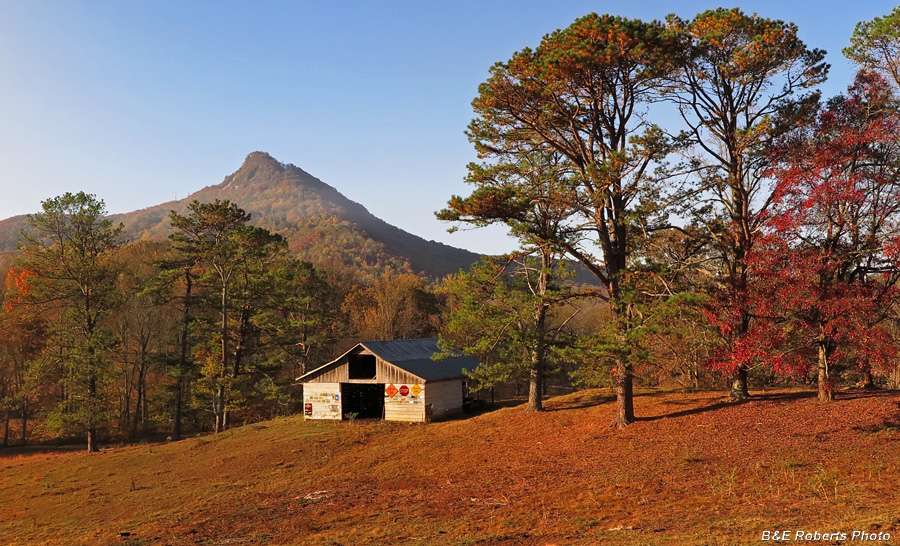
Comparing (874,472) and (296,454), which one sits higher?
(874,472)

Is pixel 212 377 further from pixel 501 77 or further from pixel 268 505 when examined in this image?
pixel 501 77

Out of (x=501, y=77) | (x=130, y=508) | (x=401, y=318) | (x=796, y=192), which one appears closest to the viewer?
(x=130, y=508)

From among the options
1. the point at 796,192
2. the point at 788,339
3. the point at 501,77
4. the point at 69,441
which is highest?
the point at 501,77

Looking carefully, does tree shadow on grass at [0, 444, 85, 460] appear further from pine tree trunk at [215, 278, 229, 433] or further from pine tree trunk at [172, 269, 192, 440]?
pine tree trunk at [215, 278, 229, 433]

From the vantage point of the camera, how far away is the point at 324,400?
32.0 metres

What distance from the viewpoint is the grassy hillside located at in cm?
1037

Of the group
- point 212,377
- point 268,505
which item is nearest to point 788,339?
point 268,505

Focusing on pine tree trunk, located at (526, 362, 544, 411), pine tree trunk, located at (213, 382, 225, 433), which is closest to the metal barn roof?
pine tree trunk, located at (213, 382, 225, 433)

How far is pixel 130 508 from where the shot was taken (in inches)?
635

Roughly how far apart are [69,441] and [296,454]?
30823 millimetres

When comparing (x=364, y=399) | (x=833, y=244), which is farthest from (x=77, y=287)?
(x=833, y=244)

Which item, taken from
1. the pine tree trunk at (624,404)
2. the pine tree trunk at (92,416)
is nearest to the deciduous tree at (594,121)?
the pine tree trunk at (624,404)

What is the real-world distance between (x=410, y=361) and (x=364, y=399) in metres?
5.48

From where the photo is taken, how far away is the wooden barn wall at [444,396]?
2952 cm
